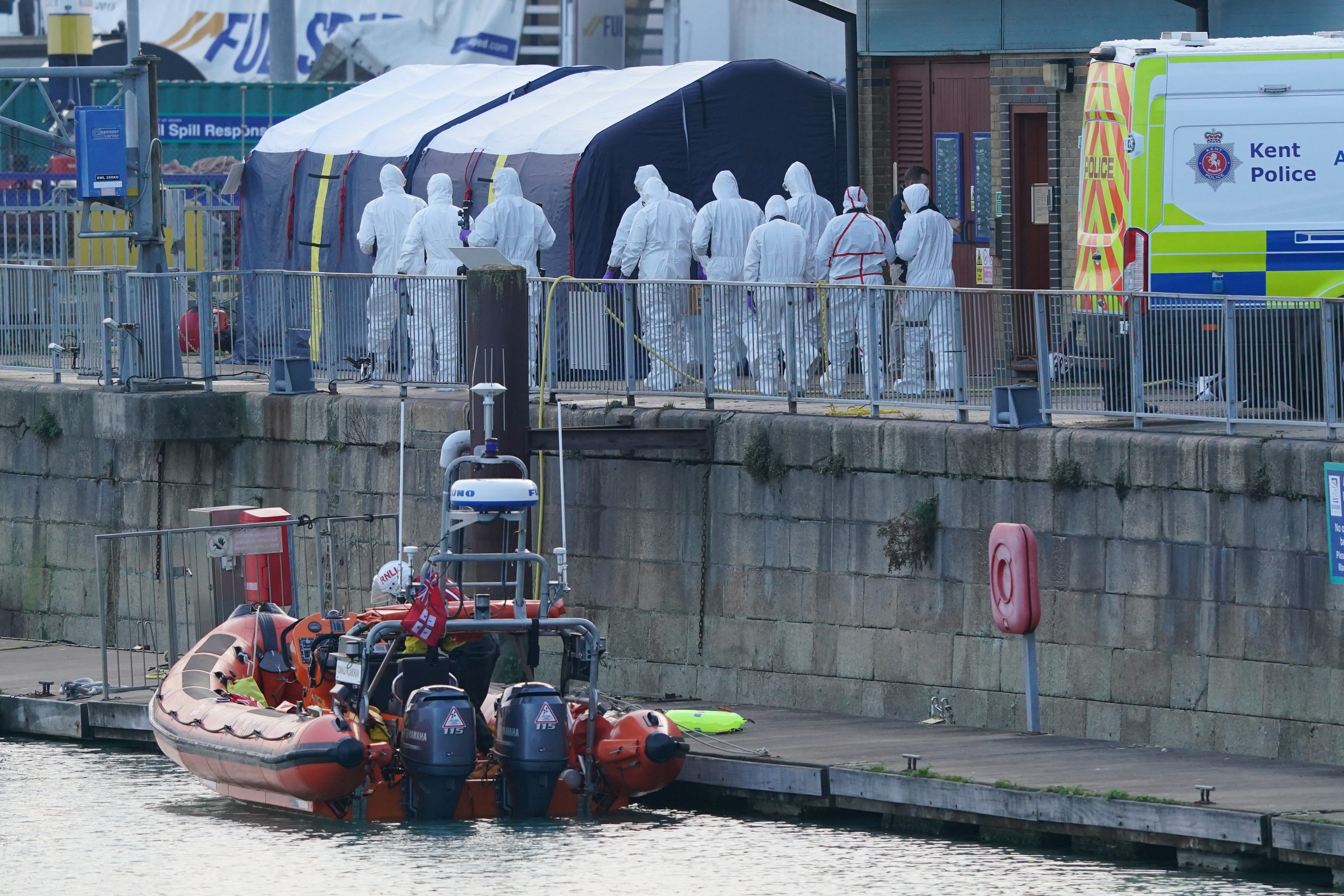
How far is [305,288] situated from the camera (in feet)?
63.5

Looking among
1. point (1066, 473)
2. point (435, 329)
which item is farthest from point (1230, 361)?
point (435, 329)

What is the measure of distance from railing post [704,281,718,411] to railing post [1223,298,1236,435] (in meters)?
3.85

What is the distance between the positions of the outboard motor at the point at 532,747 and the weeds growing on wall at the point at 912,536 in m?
2.59

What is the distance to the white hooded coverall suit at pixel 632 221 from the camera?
19.8m

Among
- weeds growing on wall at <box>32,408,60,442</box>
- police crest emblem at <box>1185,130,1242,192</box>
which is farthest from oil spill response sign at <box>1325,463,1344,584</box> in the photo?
weeds growing on wall at <box>32,408,60,442</box>

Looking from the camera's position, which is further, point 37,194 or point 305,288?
point 37,194

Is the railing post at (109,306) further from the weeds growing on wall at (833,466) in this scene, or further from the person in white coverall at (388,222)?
the weeds growing on wall at (833,466)

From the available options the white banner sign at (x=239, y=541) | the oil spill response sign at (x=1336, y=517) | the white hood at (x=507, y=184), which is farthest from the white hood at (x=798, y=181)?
the oil spill response sign at (x=1336, y=517)

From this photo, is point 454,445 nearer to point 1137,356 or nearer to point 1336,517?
point 1137,356

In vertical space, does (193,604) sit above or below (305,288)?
below

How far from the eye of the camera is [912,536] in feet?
50.9

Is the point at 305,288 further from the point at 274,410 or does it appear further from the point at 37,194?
the point at 37,194

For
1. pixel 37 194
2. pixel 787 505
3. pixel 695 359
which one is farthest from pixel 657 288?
pixel 37 194

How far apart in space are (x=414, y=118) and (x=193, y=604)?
259 inches
